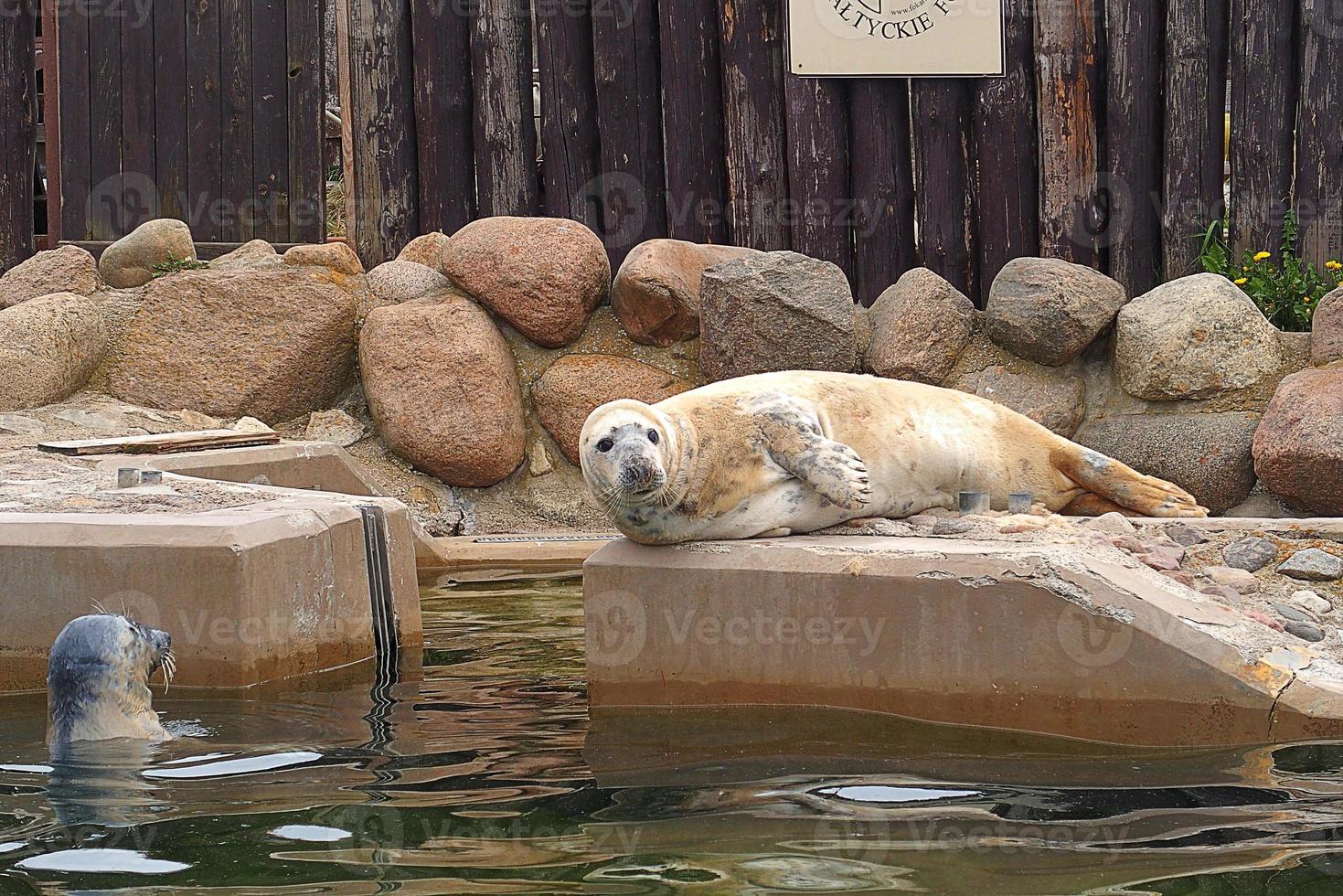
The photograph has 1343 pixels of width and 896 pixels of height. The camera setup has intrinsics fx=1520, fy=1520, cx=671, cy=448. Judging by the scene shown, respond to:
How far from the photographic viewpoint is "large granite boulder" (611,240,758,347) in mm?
7566

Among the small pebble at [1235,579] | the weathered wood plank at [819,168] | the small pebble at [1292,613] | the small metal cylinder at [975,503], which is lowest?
the small pebble at [1292,613]

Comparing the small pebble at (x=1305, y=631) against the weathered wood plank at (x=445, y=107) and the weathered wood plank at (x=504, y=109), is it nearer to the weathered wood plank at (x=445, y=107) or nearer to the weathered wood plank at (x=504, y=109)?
the weathered wood plank at (x=504, y=109)

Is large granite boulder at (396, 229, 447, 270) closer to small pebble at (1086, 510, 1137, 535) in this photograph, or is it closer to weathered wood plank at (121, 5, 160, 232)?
weathered wood plank at (121, 5, 160, 232)

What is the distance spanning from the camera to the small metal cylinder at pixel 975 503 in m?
5.01

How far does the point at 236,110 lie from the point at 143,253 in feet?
3.38

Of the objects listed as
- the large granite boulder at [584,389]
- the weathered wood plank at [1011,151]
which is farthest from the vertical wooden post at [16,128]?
the weathered wood plank at [1011,151]

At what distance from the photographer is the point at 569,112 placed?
26.7ft

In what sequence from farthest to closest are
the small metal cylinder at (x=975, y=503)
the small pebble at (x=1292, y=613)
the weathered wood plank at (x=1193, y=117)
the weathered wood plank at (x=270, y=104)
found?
the weathered wood plank at (x=270, y=104)
the weathered wood plank at (x=1193, y=117)
the small metal cylinder at (x=975, y=503)
the small pebble at (x=1292, y=613)

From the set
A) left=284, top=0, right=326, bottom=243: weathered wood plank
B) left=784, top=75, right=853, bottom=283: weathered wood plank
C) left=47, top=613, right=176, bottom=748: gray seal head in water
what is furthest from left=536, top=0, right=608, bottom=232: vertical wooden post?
left=47, top=613, right=176, bottom=748: gray seal head in water

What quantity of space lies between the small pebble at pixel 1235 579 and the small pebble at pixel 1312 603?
4.7 inches

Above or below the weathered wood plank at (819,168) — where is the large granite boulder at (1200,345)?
below

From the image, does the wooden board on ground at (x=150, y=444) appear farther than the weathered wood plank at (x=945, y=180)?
No

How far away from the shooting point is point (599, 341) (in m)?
7.93

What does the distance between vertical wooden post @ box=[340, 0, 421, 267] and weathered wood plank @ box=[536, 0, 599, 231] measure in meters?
0.76
